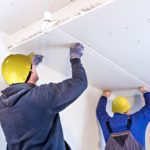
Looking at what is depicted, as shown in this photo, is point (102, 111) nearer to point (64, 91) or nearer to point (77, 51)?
point (77, 51)

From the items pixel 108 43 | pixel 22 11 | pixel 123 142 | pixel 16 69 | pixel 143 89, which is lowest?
pixel 123 142

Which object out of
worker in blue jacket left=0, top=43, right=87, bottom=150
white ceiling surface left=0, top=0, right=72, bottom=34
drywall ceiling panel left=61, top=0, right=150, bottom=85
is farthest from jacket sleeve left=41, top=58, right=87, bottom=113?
white ceiling surface left=0, top=0, right=72, bottom=34

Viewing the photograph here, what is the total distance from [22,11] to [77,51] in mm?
370

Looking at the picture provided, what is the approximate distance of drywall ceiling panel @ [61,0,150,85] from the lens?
1.17 meters

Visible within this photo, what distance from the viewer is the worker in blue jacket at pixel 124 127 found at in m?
1.92

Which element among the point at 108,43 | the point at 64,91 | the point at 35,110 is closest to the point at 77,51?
the point at 108,43

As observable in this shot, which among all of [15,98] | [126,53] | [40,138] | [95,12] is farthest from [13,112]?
[126,53]

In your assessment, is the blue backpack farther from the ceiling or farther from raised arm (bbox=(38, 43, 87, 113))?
raised arm (bbox=(38, 43, 87, 113))

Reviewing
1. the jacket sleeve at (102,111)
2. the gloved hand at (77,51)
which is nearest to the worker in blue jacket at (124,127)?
the jacket sleeve at (102,111)

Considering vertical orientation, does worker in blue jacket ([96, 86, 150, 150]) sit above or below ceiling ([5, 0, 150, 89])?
below

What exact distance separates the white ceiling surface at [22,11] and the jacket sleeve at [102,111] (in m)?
0.92

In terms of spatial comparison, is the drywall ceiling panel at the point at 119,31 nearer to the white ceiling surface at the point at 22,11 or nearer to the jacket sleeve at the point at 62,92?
the white ceiling surface at the point at 22,11

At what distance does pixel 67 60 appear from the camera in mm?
1666

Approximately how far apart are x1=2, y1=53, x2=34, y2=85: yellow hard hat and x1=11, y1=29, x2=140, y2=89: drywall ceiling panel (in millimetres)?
157
